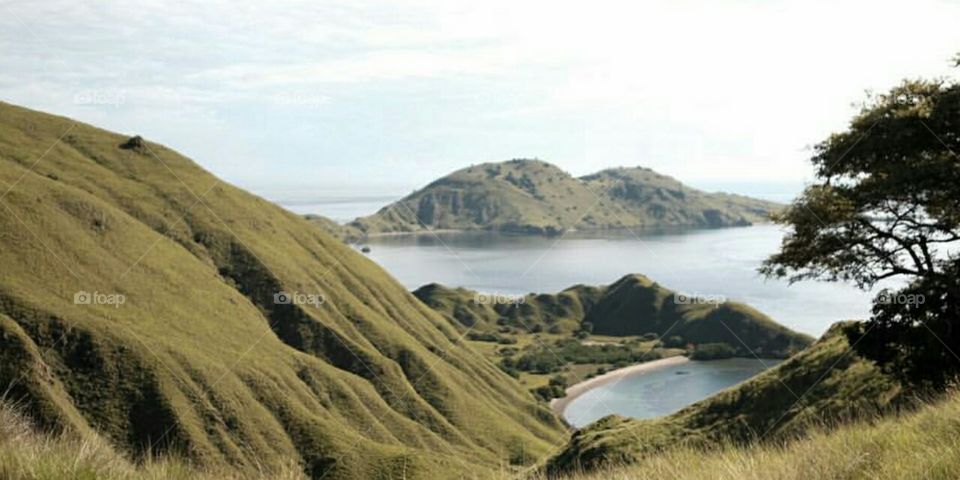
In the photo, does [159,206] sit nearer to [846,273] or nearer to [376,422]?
[376,422]

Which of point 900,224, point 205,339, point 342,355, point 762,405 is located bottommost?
point 342,355

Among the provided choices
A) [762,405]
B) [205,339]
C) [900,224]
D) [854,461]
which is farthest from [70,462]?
[205,339]

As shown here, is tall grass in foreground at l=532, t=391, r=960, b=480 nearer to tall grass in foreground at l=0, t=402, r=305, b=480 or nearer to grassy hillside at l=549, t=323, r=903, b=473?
tall grass in foreground at l=0, t=402, r=305, b=480

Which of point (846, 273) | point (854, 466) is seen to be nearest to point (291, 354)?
point (846, 273)

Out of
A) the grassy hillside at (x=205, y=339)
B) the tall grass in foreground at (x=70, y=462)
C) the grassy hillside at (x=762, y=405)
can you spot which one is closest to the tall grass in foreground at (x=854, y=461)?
the tall grass in foreground at (x=70, y=462)

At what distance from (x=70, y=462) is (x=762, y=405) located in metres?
43.8

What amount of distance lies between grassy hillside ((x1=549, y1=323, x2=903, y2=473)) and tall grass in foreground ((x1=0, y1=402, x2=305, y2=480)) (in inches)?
1177

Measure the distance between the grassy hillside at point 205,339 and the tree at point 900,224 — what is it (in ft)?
159

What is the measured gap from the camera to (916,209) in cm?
2728

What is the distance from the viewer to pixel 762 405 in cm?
4572

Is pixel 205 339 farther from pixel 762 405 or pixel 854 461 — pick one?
pixel 854 461

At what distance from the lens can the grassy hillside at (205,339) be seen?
345 feet

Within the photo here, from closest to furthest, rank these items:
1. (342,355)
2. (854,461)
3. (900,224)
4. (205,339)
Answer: (854,461) → (900,224) → (205,339) → (342,355)

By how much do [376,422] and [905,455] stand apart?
5380 inches
